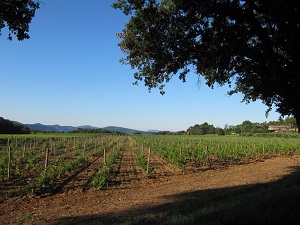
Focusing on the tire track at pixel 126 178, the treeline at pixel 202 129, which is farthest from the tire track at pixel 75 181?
the treeline at pixel 202 129

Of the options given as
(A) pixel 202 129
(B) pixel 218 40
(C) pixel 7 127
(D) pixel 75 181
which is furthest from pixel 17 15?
(A) pixel 202 129

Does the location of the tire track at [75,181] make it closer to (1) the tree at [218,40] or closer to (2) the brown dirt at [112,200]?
(2) the brown dirt at [112,200]

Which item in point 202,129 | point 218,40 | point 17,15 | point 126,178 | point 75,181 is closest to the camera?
point 17,15

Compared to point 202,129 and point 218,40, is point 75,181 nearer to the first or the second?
point 218,40

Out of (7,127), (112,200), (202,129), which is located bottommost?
(112,200)

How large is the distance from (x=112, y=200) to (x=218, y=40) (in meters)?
7.11

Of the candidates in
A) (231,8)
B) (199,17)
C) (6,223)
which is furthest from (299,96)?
(6,223)

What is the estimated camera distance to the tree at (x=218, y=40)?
1006cm

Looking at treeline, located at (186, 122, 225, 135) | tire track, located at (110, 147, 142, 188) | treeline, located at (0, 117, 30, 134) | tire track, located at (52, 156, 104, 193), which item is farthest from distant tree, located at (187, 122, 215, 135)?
tire track, located at (52, 156, 104, 193)

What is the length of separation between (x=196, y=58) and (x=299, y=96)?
13.5 feet

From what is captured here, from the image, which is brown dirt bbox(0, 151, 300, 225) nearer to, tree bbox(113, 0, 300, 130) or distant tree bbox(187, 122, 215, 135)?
tree bbox(113, 0, 300, 130)

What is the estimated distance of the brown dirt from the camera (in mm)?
8977

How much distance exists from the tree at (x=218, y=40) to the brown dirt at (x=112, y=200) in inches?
194

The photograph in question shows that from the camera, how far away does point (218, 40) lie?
10859mm
